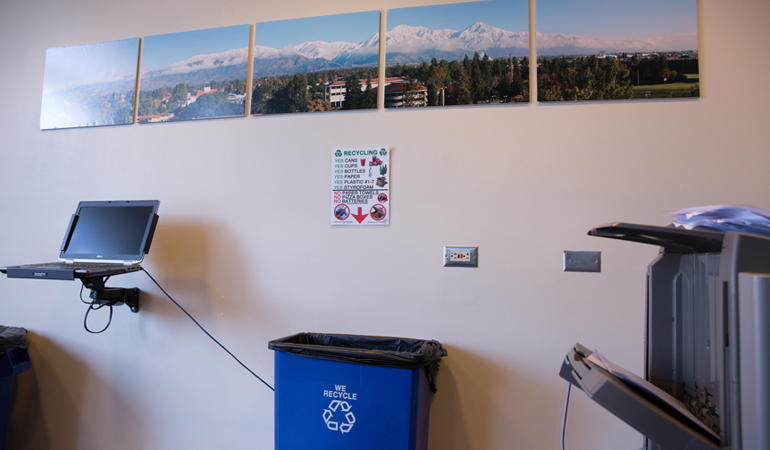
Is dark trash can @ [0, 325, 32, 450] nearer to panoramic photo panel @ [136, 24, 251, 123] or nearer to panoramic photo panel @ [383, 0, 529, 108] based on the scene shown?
panoramic photo panel @ [136, 24, 251, 123]

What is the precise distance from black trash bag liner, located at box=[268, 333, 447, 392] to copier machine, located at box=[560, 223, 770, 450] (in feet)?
1.85

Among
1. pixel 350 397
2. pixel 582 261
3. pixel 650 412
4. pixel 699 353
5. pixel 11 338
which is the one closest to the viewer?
pixel 650 412

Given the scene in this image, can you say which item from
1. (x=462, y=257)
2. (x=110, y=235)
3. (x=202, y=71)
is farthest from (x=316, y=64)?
(x=110, y=235)

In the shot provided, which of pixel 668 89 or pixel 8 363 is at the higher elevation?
pixel 668 89

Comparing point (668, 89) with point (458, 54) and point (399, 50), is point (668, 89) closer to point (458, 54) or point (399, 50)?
point (458, 54)

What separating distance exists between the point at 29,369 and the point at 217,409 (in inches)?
45.6

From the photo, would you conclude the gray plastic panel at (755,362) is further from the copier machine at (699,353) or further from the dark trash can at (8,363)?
the dark trash can at (8,363)

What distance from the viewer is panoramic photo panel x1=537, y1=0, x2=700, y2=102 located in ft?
5.49

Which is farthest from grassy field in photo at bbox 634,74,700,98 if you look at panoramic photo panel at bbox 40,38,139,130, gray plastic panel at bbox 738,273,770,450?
panoramic photo panel at bbox 40,38,139,130

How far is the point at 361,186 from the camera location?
1.87m

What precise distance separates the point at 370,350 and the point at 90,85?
7.39ft

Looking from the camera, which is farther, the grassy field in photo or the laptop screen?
the laptop screen

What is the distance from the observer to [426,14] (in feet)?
6.21

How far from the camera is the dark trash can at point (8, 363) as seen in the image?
1912 mm
